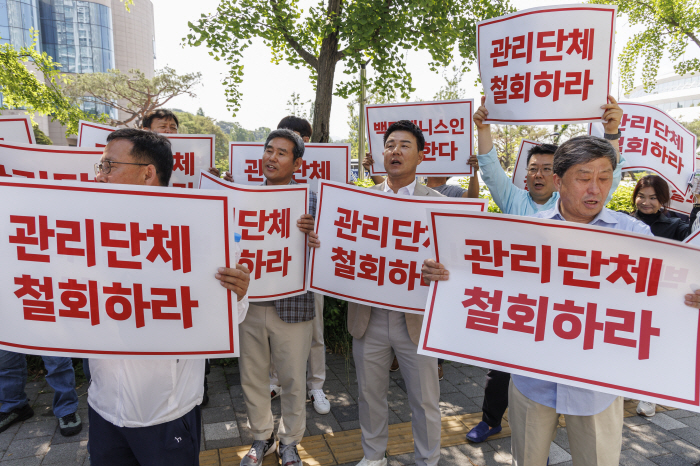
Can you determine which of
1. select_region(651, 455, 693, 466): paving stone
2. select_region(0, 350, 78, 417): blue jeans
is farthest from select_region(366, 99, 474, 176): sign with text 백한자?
select_region(0, 350, 78, 417): blue jeans

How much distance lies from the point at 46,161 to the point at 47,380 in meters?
1.71

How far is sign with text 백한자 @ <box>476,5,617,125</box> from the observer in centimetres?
294

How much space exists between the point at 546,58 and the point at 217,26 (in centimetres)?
557

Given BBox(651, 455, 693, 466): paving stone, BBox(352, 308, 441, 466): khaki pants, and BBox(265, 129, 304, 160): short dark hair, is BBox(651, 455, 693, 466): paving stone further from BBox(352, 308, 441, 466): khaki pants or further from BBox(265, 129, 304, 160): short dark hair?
BBox(265, 129, 304, 160): short dark hair

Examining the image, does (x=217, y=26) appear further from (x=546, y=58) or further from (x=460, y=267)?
(x=460, y=267)

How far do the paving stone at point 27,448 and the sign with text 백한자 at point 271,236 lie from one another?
6.68 ft

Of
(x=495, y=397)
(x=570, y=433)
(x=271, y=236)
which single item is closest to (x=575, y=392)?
(x=570, y=433)

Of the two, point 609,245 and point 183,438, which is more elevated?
point 609,245

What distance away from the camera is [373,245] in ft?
9.36

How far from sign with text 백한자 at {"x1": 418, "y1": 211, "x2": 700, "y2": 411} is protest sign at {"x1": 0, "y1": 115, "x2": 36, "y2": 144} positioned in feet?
10.1

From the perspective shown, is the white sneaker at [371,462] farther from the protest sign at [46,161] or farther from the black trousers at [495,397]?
the protest sign at [46,161]

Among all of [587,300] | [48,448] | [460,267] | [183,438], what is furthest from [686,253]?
[48,448]

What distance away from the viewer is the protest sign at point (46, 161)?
2.86 meters

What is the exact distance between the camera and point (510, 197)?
318 cm
